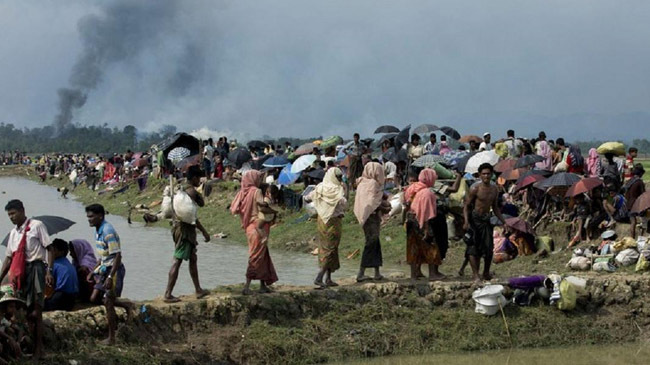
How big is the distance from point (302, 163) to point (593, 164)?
7.51m

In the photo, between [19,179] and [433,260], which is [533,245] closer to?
[433,260]

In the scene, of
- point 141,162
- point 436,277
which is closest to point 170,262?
point 436,277

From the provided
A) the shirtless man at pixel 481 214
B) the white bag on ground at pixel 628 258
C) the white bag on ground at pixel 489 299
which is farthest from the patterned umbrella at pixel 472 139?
the white bag on ground at pixel 489 299

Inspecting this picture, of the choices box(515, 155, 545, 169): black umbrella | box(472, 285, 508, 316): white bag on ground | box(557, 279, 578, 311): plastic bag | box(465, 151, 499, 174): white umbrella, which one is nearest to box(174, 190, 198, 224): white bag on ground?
box(472, 285, 508, 316): white bag on ground

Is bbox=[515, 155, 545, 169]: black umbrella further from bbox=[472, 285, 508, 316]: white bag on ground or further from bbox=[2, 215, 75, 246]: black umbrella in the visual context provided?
bbox=[2, 215, 75, 246]: black umbrella

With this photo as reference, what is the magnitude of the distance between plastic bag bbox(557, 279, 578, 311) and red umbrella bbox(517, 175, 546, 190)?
18.2ft

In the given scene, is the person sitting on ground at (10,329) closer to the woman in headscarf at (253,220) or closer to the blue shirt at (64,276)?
the blue shirt at (64,276)

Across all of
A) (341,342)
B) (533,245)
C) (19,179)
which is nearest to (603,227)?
(533,245)

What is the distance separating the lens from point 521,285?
1034cm

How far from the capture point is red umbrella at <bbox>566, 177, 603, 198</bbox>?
14.2m

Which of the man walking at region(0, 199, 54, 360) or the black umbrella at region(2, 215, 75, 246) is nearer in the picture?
the man walking at region(0, 199, 54, 360)

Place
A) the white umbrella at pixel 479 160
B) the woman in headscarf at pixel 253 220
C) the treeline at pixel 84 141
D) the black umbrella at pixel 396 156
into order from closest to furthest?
the woman in headscarf at pixel 253 220 → the white umbrella at pixel 479 160 → the black umbrella at pixel 396 156 → the treeline at pixel 84 141

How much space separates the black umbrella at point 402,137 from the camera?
20250mm

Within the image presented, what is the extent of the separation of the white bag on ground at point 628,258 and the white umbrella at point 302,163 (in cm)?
1017
